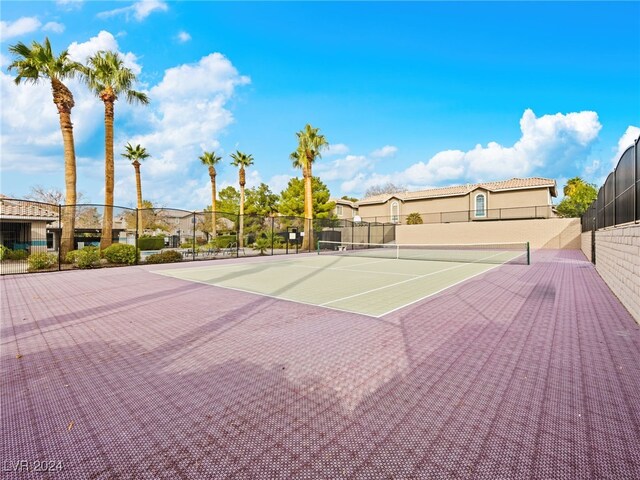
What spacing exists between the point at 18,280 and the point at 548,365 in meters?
14.4

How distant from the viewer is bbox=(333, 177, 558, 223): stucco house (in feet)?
107

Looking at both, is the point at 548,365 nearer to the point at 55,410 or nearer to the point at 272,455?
the point at 272,455

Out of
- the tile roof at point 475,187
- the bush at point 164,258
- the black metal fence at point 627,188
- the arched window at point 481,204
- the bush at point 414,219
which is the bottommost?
the bush at point 164,258

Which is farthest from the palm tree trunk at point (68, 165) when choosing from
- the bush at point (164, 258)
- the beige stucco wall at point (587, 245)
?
the beige stucco wall at point (587, 245)

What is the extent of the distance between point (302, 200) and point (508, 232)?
2100 cm

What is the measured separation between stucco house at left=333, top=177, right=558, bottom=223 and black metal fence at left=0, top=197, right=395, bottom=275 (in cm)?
638

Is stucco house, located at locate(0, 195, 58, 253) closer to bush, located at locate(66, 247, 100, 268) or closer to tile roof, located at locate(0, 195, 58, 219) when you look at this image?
tile roof, located at locate(0, 195, 58, 219)

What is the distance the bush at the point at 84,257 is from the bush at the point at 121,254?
2.13 feet

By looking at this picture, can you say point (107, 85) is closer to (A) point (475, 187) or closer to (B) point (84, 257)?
(B) point (84, 257)

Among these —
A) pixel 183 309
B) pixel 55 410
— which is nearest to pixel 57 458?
pixel 55 410

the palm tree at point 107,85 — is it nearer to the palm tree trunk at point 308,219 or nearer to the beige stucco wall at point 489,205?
the palm tree trunk at point 308,219

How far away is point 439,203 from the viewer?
39.6m

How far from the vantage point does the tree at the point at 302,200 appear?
116 ft

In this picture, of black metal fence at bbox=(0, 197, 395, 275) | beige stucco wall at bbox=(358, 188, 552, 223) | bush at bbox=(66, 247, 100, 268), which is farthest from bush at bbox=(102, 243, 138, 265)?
beige stucco wall at bbox=(358, 188, 552, 223)
